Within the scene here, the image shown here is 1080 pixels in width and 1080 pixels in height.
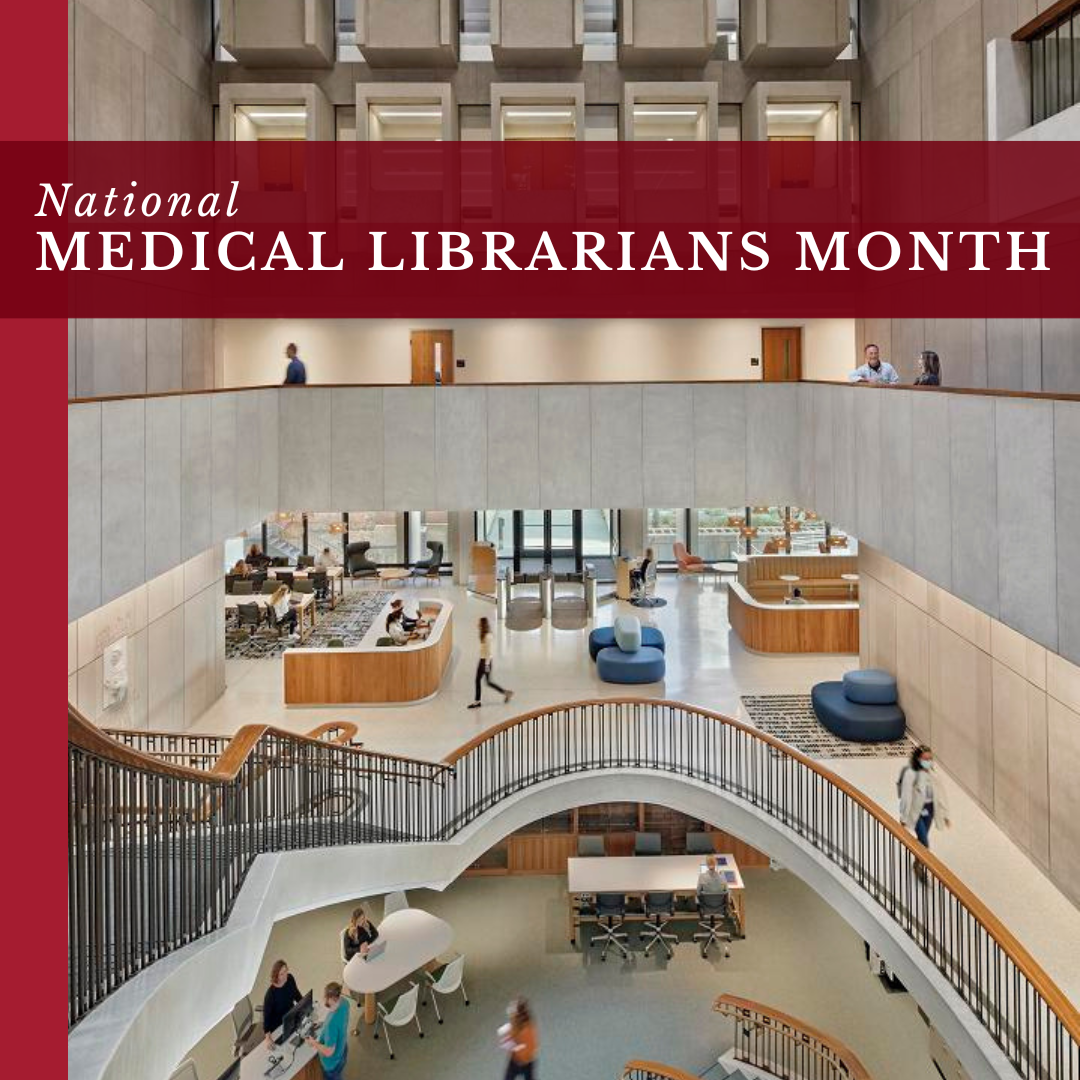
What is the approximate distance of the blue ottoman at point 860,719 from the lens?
13969 mm

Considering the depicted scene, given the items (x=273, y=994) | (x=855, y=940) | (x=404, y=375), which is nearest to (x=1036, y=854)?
(x=855, y=940)

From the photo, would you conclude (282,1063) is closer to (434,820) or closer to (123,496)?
(434,820)

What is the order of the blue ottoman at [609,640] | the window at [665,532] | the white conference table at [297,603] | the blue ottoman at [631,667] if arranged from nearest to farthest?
1. the blue ottoman at [631,667]
2. the blue ottoman at [609,640]
3. the white conference table at [297,603]
4. the window at [665,532]

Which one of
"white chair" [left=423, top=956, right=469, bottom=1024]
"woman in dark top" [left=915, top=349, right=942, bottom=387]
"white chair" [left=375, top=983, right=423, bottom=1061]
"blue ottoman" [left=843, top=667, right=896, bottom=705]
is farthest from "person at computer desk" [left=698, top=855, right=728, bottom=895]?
"woman in dark top" [left=915, top=349, right=942, bottom=387]

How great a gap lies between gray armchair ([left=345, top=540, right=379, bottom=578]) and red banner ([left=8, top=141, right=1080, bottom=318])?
6716mm

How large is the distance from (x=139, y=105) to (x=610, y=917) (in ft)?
51.9

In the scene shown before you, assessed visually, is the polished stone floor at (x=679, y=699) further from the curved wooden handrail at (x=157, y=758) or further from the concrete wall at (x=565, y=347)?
the concrete wall at (x=565, y=347)

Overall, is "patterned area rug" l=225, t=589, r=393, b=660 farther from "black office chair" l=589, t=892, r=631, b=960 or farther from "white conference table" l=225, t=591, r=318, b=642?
"black office chair" l=589, t=892, r=631, b=960

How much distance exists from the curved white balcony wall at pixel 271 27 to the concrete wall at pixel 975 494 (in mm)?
13363

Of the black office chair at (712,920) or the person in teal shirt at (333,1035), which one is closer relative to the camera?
the person in teal shirt at (333,1035)

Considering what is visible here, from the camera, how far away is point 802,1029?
12789 millimetres

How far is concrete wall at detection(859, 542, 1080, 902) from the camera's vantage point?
1023cm

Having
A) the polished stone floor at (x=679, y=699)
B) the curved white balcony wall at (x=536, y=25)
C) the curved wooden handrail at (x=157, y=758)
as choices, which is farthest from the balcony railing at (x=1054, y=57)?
the curved white balcony wall at (x=536, y=25)

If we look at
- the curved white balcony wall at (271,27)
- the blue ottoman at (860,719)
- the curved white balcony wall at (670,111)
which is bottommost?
the blue ottoman at (860,719)
